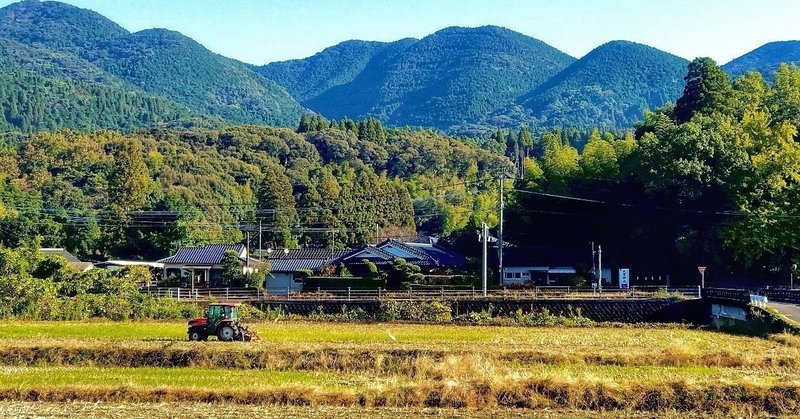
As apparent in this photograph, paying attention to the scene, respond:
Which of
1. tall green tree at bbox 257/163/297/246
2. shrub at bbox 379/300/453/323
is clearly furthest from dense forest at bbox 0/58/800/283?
shrub at bbox 379/300/453/323

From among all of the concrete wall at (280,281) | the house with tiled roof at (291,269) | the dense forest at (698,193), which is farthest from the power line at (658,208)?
the concrete wall at (280,281)

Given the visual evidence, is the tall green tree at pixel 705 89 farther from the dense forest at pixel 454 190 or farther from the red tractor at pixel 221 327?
the red tractor at pixel 221 327

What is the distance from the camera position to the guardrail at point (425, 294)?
3641cm

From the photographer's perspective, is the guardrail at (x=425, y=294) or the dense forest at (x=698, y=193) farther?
the dense forest at (x=698, y=193)

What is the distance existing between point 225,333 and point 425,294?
16426 millimetres

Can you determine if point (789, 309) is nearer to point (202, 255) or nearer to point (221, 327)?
point (221, 327)

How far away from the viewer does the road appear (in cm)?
2704

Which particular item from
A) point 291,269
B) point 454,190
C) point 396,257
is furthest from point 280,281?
point 454,190

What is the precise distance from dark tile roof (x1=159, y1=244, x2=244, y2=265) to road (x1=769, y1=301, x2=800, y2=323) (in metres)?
31.6

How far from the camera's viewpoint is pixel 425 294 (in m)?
38.4

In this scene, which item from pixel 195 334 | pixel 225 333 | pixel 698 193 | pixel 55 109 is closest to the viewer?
pixel 225 333

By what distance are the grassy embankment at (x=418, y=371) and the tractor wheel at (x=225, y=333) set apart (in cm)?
109

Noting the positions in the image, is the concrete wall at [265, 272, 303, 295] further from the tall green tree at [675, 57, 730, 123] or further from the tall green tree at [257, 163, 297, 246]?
the tall green tree at [675, 57, 730, 123]

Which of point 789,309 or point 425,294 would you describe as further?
point 425,294
